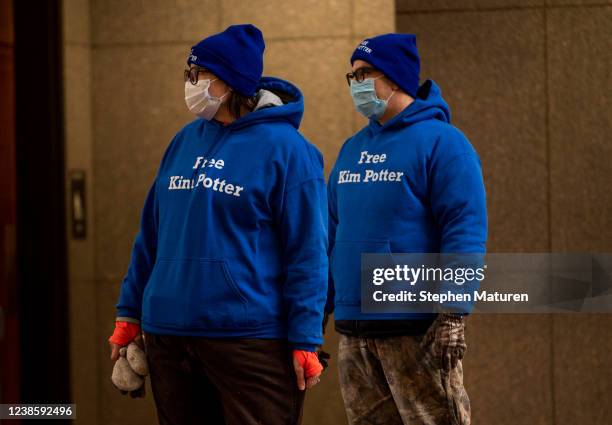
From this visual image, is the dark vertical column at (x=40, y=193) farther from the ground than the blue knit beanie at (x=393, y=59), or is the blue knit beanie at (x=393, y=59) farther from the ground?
the blue knit beanie at (x=393, y=59)

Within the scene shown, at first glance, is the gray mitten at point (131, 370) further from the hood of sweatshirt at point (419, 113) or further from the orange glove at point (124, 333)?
the hood of sweatshirt at point (419, 113)

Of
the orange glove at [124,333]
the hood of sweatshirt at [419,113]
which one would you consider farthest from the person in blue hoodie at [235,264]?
the hood of sweatshirt at [419,113]

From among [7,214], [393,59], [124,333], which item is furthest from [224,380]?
[393,59]

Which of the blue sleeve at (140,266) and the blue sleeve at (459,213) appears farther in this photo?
the blue sleeve at (459,213)

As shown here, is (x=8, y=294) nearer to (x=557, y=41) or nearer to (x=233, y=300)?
(x=233, y=300)

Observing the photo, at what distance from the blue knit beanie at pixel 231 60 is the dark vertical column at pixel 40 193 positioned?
21.2 inches

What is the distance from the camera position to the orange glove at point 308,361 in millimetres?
2652

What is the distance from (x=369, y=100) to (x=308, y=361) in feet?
3.57

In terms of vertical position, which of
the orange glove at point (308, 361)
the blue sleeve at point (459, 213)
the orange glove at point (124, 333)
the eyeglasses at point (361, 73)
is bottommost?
the orange glove at point (308, 361)

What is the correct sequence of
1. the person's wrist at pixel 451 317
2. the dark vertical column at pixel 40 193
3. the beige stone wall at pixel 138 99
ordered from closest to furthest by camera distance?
the dark vertical column at pixel 40 193, the person's wrist at pixel 451 317, the beige stone wall at pixel 138 99

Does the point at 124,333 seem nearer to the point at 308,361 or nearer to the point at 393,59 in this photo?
the point at 308,361

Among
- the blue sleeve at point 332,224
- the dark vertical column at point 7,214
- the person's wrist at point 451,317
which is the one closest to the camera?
the dark vertical column at point 7,214

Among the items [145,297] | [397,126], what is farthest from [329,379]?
[145,297]

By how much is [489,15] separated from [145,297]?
2.20 metres
